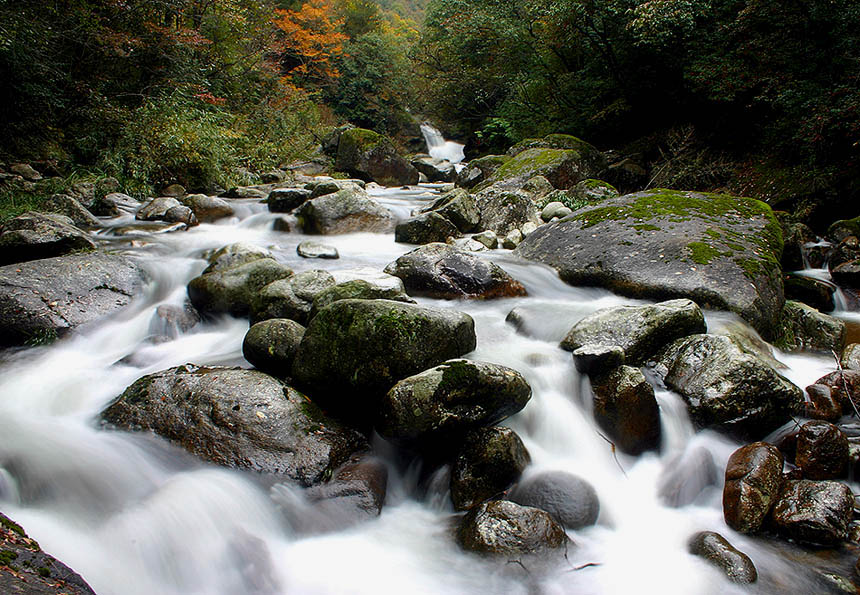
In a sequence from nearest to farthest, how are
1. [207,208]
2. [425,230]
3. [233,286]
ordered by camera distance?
[233,286]
[425,230]
[207,208]

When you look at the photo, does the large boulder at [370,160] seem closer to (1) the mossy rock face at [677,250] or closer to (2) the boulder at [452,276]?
(1) the mossy rock face at [677,250]

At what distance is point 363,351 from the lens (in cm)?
324

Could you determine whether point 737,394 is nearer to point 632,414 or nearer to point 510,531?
point 632,414

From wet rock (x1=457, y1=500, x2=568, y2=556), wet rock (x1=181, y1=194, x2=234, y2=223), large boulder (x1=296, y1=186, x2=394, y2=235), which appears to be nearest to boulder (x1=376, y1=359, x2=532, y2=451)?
wet rock (x1=457, y1=500, x2=568, y2=556)

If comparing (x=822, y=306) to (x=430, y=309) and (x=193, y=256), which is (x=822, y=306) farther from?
(x=193, y=256)

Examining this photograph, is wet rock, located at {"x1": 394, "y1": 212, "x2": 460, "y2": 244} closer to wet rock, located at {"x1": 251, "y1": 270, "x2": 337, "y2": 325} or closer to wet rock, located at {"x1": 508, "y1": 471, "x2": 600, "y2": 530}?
wet rock, located at {"x1": 251, "y1": 270, "x2": 337, "y2": 325}

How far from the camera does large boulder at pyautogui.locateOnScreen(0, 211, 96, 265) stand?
5.18 m

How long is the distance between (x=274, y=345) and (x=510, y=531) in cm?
219

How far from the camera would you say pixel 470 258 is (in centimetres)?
569

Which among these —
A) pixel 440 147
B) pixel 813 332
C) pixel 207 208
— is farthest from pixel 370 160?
pixel 813 332

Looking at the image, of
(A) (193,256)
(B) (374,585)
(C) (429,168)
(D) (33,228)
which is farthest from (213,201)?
(C) (429,168)

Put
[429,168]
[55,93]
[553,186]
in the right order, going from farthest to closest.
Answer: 1. [429,168]
2. [553,186]
3. [55,93]

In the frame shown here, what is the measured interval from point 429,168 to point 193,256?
47.3ft

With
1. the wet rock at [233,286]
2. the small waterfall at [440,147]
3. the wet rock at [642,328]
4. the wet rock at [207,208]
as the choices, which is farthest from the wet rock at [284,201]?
the small waterfall at [440,147]
